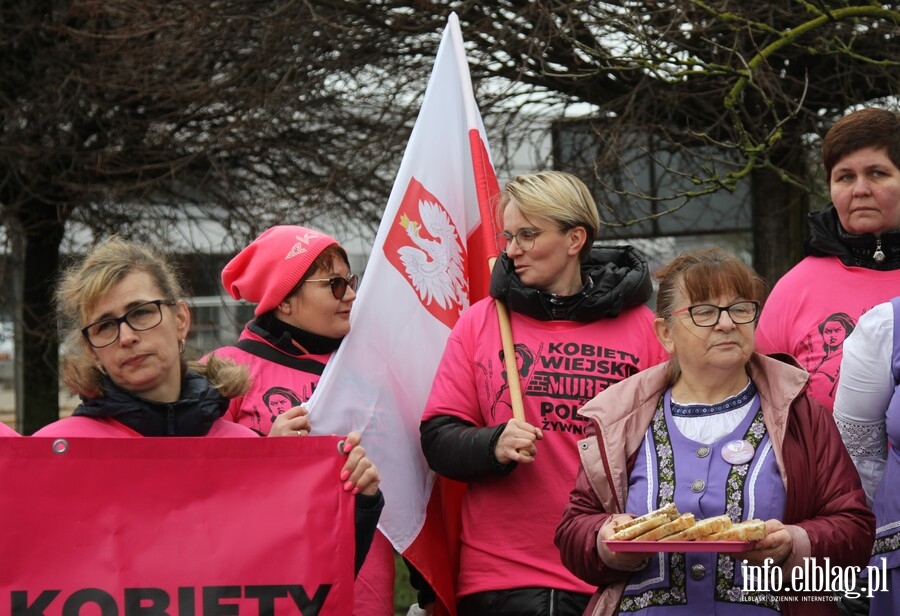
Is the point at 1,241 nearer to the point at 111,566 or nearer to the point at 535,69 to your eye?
the point at 535,69

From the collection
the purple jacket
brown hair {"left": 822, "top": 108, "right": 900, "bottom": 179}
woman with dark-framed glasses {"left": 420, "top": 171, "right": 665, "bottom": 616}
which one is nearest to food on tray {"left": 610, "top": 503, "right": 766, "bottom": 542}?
the purple jacket

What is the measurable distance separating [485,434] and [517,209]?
2.40 feet

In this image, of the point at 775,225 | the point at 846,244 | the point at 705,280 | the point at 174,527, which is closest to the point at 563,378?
the point at 705,280

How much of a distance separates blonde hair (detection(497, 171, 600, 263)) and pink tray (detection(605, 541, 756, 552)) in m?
1.31

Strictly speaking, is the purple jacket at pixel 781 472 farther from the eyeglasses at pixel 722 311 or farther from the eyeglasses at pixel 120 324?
the eyeglasses at pixel 120 324

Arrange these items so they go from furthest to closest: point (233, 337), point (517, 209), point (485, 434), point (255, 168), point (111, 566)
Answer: point (233, 337)
point (255, 168)
point (517, 209)
point (485, 434)
point (111, 566)

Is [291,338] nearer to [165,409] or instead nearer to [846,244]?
[165,409]

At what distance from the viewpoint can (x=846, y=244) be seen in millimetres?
3787

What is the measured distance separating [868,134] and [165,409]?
217 centimetres

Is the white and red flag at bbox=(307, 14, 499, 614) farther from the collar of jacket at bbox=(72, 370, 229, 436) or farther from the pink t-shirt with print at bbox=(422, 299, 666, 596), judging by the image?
the collar of jacket at bbox=(72, 370, 229, 436)

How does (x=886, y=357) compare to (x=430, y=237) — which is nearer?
(x=886, y=357)

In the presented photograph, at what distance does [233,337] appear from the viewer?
35.4ft

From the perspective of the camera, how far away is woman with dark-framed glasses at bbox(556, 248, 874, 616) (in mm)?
2918

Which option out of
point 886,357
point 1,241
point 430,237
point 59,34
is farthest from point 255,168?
point 886,357
